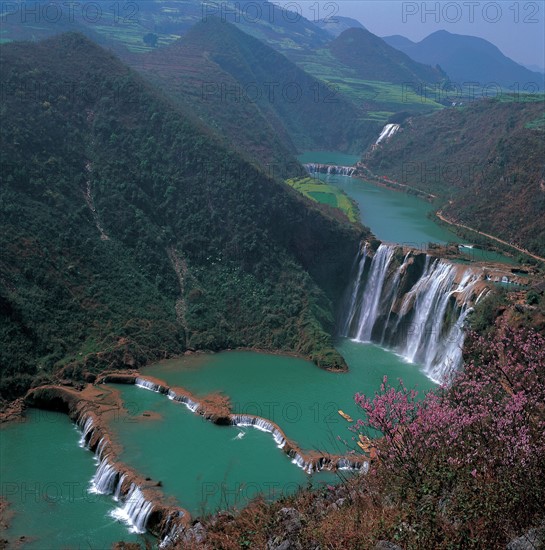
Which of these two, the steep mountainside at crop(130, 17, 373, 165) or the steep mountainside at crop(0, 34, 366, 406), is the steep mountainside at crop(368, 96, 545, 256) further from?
the steep mountainside at crop(0, 34, 366, 406)

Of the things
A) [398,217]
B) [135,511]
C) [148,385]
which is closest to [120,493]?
[135,511]

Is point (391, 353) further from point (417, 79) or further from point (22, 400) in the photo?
point (417, 79)

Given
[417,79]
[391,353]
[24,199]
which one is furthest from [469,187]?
[417,79]

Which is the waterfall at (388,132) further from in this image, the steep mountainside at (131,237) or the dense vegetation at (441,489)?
the dense vegetation at (441,489)

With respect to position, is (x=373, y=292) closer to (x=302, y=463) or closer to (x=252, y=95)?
(x=302, y=463)

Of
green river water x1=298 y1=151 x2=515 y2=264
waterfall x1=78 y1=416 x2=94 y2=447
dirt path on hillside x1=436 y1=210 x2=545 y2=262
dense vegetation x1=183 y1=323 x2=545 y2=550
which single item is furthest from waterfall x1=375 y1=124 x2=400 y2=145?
dense vegetation x1=183 y1=323 x2=545 y2=550

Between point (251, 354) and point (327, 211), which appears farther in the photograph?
point (327, 211)
